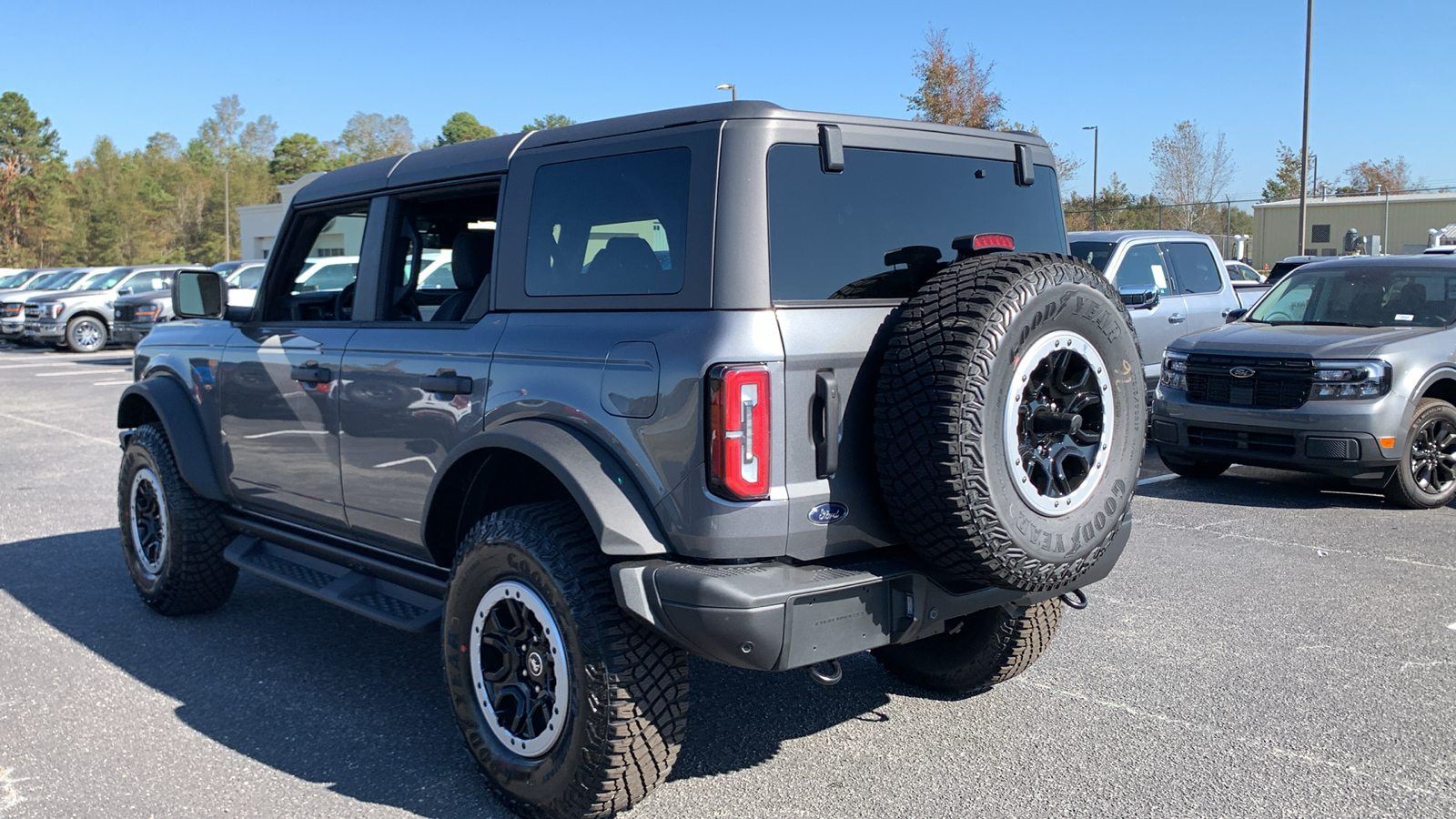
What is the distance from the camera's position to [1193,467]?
921cm

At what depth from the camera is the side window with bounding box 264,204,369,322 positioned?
4844 mm

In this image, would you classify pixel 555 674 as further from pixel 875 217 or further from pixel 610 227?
pixel 875 217

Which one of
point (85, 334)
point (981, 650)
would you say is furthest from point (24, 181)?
point (981, 650)

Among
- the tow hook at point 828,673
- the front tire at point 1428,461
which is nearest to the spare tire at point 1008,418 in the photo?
the tow hook at point 828,673

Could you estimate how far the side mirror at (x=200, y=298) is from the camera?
532cm

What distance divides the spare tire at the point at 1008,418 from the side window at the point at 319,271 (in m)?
2.57

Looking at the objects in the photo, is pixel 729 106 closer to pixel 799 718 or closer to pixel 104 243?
pixel 799 718

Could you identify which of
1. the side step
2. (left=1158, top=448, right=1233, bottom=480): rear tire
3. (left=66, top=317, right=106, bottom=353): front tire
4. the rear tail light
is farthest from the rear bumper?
(left=66, top=317, right=106, bottom=353): front tire

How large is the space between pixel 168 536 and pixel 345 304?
4.80 feet

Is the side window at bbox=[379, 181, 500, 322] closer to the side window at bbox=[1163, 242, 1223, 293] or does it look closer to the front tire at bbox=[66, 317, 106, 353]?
the side window at bbox=[1163, 242, 1223, 293]

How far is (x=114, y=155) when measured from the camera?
323 feet

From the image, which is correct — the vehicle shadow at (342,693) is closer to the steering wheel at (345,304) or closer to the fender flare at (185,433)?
the fender flare at (185,433)

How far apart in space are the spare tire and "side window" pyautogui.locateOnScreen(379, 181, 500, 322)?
1.78 meters

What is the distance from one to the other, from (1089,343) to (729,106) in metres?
1.23
